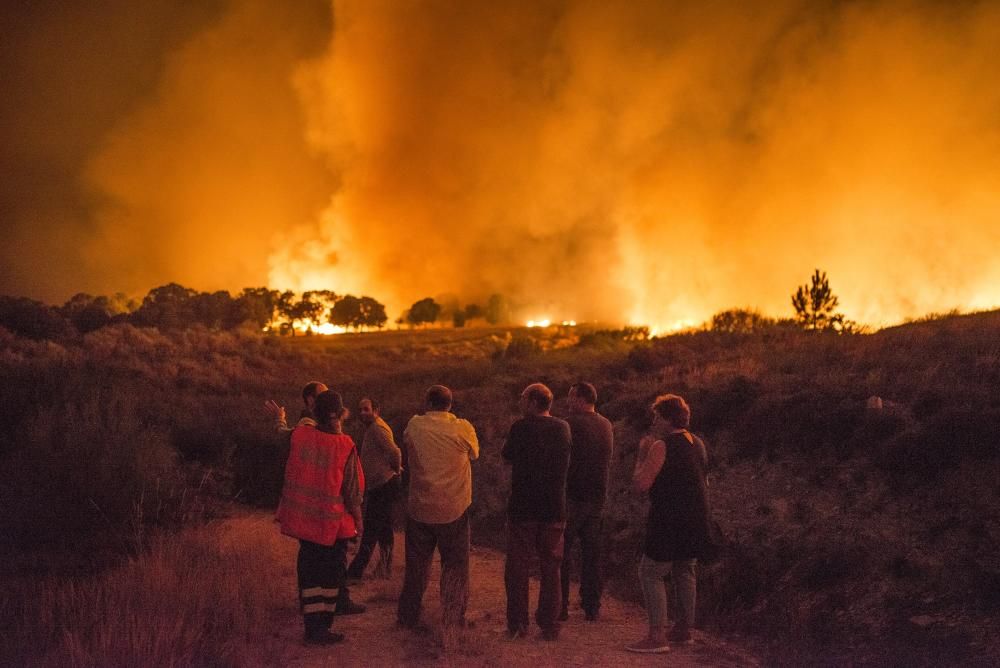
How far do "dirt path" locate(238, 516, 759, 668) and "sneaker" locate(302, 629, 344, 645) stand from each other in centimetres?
5

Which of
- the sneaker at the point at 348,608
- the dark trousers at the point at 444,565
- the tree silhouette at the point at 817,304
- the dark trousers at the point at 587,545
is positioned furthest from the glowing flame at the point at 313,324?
the dark trousers at the point at 444,565

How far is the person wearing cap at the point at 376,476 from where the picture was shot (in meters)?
8.20

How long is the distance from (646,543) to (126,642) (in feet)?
12.7

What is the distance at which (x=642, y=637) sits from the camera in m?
7.05

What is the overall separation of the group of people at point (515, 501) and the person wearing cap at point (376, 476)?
3.33 ft

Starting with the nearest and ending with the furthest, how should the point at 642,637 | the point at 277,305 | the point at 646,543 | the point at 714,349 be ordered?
the point at 646,543, the point at 642,637, the point at 714,349, the point at 277,305

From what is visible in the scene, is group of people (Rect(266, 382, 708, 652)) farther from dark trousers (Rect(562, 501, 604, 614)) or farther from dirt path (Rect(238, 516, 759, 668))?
dirt path (Rect(238, 516, 759, 668))

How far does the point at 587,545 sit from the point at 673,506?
159 centimetres

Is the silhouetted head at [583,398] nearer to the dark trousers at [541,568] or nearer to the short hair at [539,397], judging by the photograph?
the short hair at [539,397]

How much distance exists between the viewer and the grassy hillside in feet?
23.6

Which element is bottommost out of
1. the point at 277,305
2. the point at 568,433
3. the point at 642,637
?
the point at 642,637

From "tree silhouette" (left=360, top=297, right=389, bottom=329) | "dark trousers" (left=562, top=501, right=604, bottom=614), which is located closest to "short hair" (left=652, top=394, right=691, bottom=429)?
"dark trousers" (left=562, top=501, right=604, bottom=614)

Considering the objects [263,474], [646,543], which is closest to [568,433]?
[646,543]

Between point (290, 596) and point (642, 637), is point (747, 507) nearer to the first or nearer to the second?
point (642, 637)
